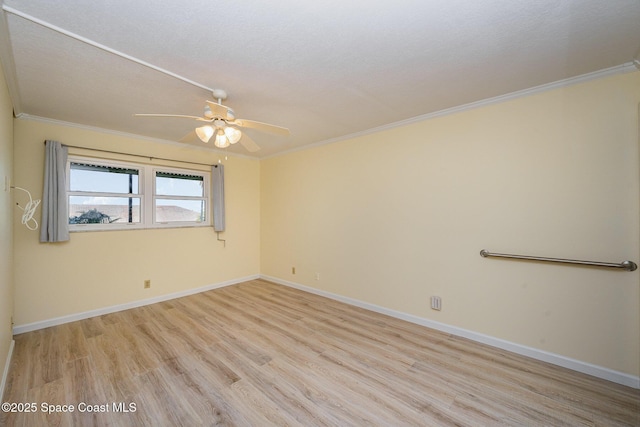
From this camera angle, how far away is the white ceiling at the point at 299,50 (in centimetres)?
149

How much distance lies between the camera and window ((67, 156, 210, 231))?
11.1 feet

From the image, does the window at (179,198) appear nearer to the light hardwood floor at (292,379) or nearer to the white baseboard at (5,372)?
the light hardwood floor at (292,379)

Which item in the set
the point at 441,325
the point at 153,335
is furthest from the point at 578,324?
the point at 153,335

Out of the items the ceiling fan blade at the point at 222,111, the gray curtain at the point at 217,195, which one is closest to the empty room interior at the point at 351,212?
the ceiling fan blade at the point at 222,111

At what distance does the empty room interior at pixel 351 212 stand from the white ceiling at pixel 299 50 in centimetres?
2

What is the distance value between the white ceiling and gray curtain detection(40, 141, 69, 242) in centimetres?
52

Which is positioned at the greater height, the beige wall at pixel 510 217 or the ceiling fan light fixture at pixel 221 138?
the ceiling fan light fixture at pixel 221 138

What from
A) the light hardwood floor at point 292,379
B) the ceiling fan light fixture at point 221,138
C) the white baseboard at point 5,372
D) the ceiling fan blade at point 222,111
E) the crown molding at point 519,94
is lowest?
the light hardwood floor at point 292,379

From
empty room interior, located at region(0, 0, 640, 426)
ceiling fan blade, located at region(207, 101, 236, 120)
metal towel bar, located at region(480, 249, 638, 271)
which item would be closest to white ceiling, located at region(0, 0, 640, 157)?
empty room interior, located at region(0, 0, 640, 426)

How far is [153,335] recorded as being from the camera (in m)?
2.90

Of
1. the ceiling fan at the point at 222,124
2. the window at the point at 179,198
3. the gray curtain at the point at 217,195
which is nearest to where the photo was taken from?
the ceiling fan at the point at 222,124

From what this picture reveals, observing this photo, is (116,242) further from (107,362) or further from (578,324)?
(578,324)

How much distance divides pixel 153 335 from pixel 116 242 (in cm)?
160

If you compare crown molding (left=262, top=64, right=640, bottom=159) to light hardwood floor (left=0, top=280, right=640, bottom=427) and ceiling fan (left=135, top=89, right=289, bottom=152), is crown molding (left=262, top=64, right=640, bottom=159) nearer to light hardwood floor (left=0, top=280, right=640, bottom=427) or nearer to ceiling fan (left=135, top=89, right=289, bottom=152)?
ceiling fan (left=135, top=89, right=289, bottom=152)
